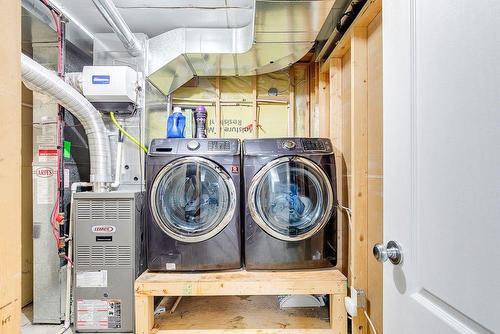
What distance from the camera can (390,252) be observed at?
33.6 inches

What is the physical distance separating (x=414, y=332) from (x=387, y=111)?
679 millimetres

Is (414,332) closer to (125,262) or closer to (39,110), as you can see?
(125,262)

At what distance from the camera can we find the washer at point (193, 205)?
6.09 feet

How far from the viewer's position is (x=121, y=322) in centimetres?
178

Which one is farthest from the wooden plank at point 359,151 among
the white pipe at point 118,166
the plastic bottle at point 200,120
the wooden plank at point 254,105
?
the white pipe at point 118,166

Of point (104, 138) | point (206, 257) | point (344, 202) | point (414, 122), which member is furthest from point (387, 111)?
point (104, 138)

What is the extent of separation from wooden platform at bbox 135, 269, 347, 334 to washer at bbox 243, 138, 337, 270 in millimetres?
116

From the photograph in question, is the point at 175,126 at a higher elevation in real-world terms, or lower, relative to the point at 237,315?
higher

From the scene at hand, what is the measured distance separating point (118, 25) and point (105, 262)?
1568mm

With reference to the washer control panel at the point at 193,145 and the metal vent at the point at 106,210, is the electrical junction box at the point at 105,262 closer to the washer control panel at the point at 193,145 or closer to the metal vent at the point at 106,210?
the metal vent at the point at 106,210

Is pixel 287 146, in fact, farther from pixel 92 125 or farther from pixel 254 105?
pixel 92 125

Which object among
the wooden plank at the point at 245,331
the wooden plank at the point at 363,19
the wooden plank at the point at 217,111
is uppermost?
the wooden plank at the point at 363,19

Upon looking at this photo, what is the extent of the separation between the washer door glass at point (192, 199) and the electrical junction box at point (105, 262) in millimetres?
199

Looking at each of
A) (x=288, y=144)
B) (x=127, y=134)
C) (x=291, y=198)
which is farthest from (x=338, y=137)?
(x=127, y=134)
